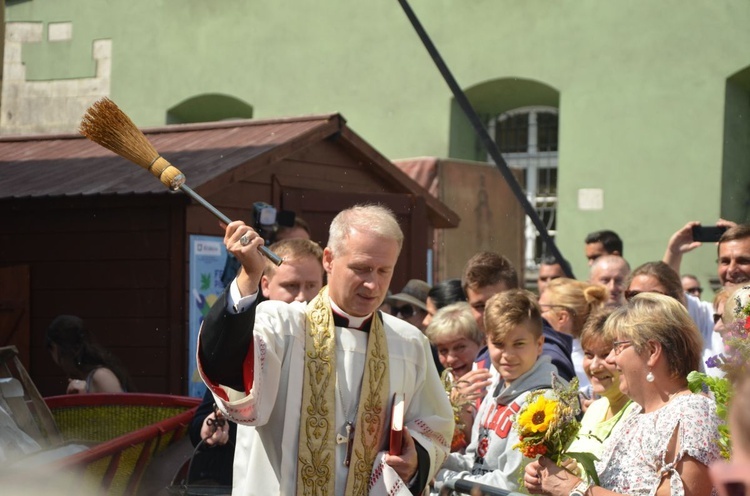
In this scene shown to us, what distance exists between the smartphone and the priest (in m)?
3.58

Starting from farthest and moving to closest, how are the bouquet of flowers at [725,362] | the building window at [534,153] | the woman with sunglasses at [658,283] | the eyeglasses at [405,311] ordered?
the building window at [534,153] < the eyeglasses at [405,311] < the woman with sunglasses at [658,283] < the bouquet of flowers at [725,362]

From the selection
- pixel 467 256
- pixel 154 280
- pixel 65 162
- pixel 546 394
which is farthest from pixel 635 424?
pixel 467 256

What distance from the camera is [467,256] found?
13.3 m

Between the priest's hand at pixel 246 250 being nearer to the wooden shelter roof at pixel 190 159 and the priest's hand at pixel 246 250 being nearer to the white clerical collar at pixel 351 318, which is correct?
the white clerical collar at pixel 351 318

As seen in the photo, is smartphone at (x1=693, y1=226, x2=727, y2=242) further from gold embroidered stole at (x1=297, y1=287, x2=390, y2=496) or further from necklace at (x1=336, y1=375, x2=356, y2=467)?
necklace at (x1=336, y1=375, x2=356, y2=467)

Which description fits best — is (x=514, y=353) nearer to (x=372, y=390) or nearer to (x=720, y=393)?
(x=372, y=390)

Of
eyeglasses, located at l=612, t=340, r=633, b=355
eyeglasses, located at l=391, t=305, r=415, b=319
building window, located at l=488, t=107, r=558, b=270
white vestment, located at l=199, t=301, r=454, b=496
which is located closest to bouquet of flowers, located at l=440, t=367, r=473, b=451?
white vestment, located at l=199, t=301, r=454, b=496

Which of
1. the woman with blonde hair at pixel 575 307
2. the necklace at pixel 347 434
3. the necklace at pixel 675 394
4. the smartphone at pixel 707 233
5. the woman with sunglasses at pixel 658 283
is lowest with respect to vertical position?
the necklace at pixel 347 434

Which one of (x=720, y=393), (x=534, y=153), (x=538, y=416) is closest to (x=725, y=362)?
(x=720, y=393)

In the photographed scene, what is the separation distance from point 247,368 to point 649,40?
10703 mm

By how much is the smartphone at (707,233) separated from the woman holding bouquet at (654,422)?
323 centimetres

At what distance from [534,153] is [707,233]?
26.2ft

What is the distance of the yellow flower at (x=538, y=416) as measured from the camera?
3988 millimetres

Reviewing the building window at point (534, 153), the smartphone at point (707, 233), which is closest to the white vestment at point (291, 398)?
the smartphone at point (707, 233)
